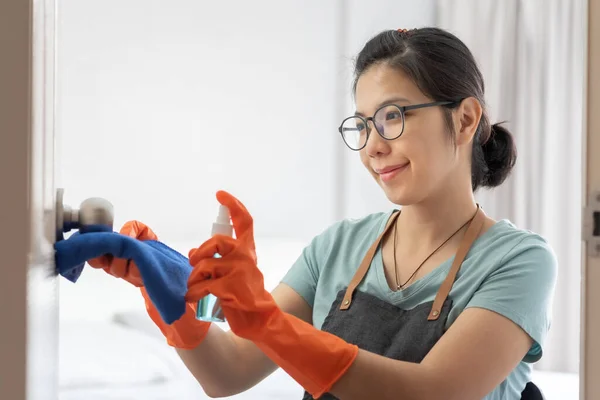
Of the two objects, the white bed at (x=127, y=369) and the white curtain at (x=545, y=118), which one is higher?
the white curtain at (x=545, y=118)

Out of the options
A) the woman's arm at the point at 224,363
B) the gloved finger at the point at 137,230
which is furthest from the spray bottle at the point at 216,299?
the woman's arm at the point at 224,363

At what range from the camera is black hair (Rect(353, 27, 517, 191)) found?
1393 mm

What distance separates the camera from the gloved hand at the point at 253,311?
98cm

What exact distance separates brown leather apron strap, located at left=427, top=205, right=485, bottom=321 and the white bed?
3.49ft

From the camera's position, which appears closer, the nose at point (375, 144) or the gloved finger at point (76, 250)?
the gloved finger at point (76, 250)

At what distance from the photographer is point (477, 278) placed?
4.37 feet

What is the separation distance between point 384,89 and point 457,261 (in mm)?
333

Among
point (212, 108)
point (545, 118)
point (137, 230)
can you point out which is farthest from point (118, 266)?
point (545, 118)

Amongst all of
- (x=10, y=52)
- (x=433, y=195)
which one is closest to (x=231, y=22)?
(x=433, y=195)

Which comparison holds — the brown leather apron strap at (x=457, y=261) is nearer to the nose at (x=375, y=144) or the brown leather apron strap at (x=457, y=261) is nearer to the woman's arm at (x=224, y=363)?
the nose at (x=375, y=144)

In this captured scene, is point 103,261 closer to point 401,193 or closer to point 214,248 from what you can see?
point 214,248

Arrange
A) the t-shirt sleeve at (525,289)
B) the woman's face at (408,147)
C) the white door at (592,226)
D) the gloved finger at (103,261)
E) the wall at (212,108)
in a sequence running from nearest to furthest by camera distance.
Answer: the white door at (592,226)
the gloved finger at (103,261)
the t-shirt sleeve at (525,289)
the woman's face at (408,147)
the wall at (212,108)

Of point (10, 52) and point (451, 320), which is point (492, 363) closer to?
point (451, 320)

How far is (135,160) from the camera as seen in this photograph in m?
3.27
